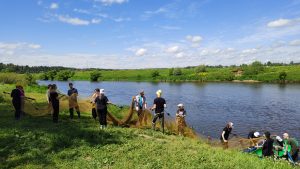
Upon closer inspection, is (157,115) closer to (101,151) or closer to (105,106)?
(105,106)

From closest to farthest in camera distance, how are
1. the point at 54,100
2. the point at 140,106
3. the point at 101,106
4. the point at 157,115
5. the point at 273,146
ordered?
the point at 273,146 → the point at 101,106 → the point at 157,115 → the point at 54,100 → the point at 140,106

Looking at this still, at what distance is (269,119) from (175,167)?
30384mm

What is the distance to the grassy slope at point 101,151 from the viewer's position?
452 inches

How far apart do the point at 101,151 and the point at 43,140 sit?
9.47 ft

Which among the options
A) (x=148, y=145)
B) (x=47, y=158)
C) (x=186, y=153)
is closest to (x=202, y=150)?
(x=186, y=153)

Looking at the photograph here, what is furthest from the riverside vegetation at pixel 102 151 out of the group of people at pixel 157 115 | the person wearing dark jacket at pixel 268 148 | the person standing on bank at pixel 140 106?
the person standing on bank at pixel 140 106

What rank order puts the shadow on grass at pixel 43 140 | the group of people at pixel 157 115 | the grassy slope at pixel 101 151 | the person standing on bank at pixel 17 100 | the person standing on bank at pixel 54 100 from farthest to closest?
the person standing on bank at pixel 17 100
the person standing on bank at pixel 54 100
the group of people at pixel 157 115
the shadow on grass at pixel 43 140
the grassy slope at pixel 101 151

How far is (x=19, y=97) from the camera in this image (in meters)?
19.5

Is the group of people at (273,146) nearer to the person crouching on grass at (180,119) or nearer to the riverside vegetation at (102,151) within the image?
the riverside vegetation at (102,151)

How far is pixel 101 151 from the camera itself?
12.8 m

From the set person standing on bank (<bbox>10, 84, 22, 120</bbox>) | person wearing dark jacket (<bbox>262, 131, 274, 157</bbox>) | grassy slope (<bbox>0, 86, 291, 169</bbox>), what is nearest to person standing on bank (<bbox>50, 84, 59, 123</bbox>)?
grassy slope (<bbox>0, 86, 291, 169</bbox>)

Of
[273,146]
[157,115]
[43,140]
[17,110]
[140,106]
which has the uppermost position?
[140,106]

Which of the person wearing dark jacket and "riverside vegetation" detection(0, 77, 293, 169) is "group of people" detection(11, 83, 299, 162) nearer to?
the person wearing dark jacket

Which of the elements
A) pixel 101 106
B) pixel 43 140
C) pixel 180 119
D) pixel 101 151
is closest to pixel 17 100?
pixel 101 106
